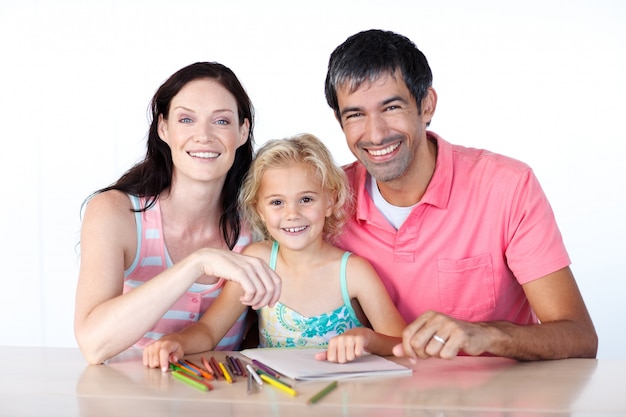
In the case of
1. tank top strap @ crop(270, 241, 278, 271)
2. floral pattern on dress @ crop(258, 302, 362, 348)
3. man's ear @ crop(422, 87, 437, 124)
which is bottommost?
floral pattern on dress @ crop(258, 302, 362, 348)

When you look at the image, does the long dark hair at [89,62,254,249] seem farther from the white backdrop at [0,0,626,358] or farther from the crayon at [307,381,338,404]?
the white backdrop at [0,0,626,358]

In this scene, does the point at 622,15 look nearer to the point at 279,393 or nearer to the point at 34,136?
the point at 34,136

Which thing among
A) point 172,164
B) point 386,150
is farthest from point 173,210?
point 386,150

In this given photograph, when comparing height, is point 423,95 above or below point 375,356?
above

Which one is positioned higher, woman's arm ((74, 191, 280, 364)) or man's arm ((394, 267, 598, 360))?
woman's arm ((74, 191, 280, 364))

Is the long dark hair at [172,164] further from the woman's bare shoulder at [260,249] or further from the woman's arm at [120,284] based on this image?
the woman's arm at [120,284]

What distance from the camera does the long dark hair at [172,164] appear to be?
2.20 m

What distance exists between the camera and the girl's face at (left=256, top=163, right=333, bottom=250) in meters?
2.21

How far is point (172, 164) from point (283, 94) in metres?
2.55

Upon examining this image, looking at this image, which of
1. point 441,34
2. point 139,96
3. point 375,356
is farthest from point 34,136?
point 375,356

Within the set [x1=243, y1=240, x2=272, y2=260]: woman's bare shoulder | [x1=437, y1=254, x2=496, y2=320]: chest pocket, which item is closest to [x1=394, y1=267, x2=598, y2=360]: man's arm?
[x1=437, y1=254, x2=496, y2=320]: chest pocket

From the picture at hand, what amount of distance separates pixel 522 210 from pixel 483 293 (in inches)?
10.0

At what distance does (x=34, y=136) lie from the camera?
5027mm

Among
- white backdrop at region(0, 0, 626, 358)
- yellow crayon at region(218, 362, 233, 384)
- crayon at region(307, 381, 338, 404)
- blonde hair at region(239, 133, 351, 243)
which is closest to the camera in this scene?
crayon at region(307, 381, 338, 404)
